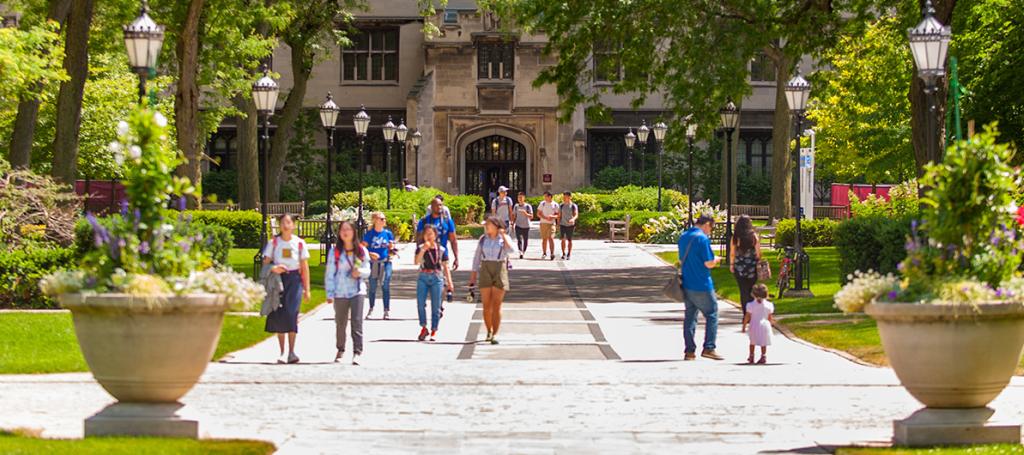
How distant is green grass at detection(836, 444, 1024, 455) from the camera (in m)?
11.0

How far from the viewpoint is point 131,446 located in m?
10.9

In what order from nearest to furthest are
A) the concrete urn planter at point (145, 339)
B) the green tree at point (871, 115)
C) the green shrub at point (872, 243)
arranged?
the concrete urn planter at point (145, 339)
the green shrub at point (872, 243)
the green tree at point (871, 115)

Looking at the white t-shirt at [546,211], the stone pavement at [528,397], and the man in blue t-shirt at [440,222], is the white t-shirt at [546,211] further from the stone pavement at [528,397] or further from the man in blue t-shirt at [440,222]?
the stone pavement at [528,397]

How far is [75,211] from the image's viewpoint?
27.7 meters

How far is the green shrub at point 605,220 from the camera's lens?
159 feet

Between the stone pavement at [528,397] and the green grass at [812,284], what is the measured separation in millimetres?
3463

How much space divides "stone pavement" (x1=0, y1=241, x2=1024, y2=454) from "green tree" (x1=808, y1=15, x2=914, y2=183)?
2788 centimetres

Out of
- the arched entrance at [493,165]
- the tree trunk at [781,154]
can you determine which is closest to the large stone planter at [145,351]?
the tree trunk at [781,154]

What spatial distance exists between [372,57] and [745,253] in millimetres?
48852

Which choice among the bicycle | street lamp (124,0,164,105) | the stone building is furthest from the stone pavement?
the stone building

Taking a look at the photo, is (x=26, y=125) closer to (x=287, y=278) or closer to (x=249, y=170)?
(x=287, y=278)

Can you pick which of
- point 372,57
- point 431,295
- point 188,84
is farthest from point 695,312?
point 372,57

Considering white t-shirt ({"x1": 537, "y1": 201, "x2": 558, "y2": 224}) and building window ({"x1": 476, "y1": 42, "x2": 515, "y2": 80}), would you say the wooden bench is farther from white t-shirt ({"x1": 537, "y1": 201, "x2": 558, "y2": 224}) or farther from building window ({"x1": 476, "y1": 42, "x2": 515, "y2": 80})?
building window ({"x1": 476, "y1": 42, "x2": 515, "y2": 80})

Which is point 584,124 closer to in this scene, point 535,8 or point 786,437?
point 535,8
